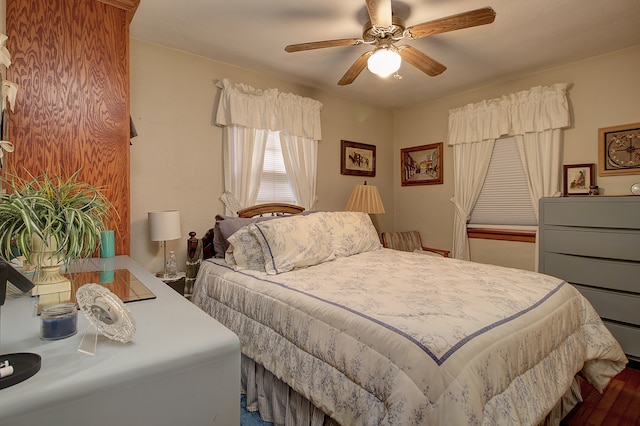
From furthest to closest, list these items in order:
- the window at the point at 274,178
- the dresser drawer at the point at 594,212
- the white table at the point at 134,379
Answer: the window at the point at 274,178, the dresser drawer at the point at 594,212, the white table at the point at 134,379

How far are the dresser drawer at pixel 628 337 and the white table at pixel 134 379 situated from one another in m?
3.07

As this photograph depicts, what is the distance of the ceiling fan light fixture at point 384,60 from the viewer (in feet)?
6.80

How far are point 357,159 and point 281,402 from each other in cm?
307

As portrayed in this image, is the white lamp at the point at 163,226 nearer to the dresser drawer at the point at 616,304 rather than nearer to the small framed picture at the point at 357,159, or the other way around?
the small framed picture at the point at 357,159

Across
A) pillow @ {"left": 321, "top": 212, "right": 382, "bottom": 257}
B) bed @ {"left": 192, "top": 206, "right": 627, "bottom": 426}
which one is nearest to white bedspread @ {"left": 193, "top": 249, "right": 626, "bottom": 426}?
bed @ {"left": 192, "top": 206, "right": 627, "bottom": 426}

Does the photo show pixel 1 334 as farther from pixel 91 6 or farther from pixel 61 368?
pixel 91 6

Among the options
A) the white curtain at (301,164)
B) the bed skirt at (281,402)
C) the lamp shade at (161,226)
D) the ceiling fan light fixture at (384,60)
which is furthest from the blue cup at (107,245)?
the ceiling fan light fixture at (384,60)

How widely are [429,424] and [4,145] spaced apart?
1724mm

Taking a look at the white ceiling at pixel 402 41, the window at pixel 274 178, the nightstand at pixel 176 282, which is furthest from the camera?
the window at pixel 274 178

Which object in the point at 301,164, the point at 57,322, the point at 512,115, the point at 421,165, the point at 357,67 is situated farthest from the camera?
the point at 421,165

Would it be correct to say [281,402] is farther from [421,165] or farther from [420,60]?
[421,165]

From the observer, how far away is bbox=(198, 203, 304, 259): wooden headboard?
2.82m

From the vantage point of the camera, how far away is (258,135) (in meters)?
3.27

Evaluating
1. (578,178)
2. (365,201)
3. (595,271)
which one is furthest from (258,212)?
(578,178)
